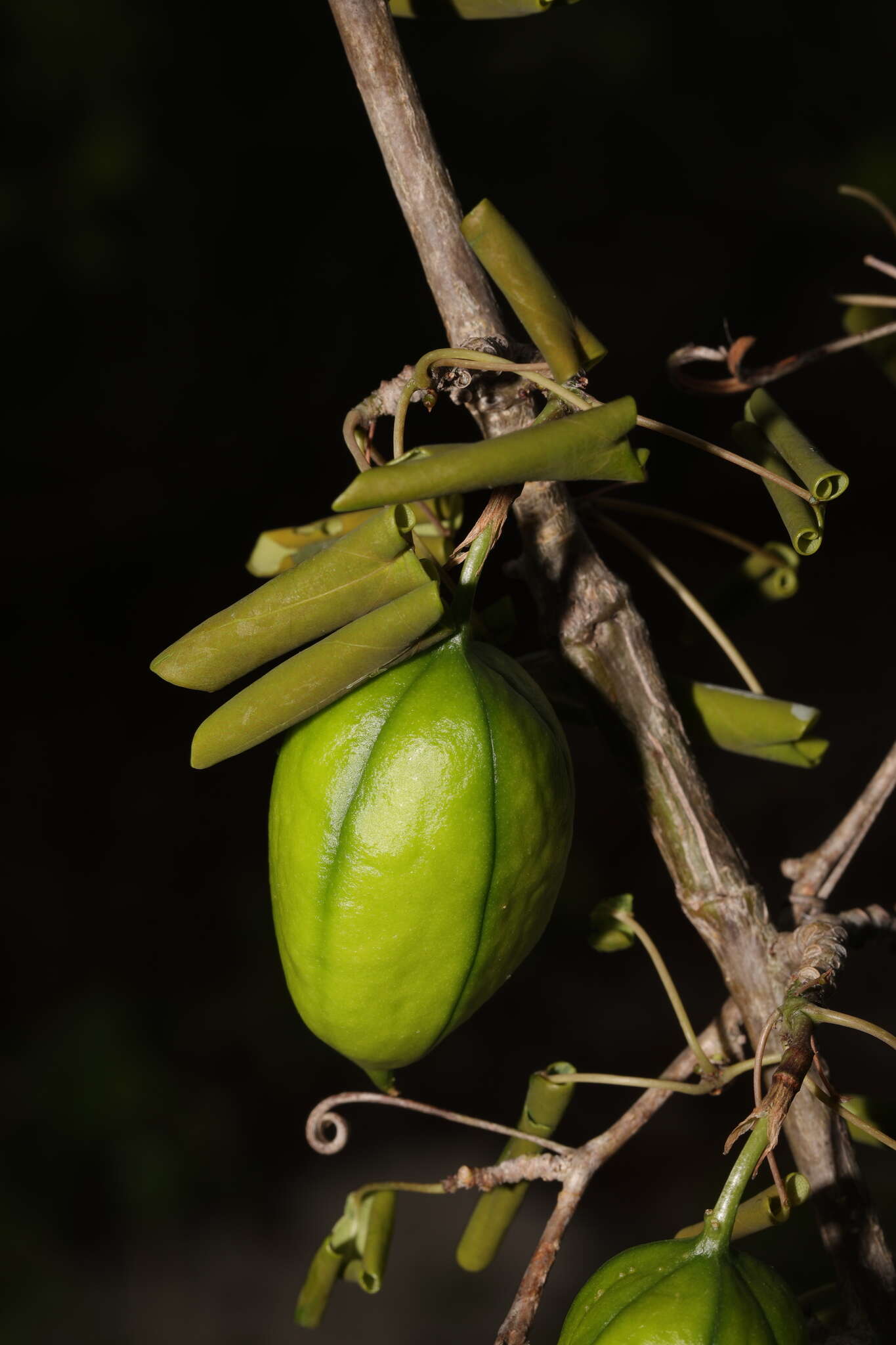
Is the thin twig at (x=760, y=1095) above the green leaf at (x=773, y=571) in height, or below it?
below

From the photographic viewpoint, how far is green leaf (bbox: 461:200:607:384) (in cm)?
38

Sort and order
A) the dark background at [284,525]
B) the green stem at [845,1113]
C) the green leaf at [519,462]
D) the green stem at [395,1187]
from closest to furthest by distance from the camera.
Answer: the green leaf at [519,462], the green stem at [845,1113], the green stem at [395,1187], the dark background at [284,525]

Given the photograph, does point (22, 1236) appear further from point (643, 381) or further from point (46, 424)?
point (643, 381)

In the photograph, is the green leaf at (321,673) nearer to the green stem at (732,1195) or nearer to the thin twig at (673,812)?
the thin twig at (673,812)

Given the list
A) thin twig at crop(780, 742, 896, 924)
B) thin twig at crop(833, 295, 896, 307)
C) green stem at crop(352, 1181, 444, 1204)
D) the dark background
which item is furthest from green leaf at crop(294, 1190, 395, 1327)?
the dark background

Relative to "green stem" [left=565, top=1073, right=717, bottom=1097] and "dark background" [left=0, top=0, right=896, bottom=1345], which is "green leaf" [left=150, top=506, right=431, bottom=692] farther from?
"dark background" [left=0, top=0, right=896, bottom=1345]

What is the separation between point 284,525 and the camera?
180 cm

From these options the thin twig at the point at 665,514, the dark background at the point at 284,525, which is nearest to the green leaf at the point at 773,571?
the thin twig at the point at 665,514

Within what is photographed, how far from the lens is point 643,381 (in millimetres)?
1701

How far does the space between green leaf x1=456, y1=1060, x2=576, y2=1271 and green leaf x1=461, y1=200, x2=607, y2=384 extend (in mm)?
304

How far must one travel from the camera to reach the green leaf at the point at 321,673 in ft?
1.20

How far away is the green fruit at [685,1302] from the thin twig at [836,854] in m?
0.17

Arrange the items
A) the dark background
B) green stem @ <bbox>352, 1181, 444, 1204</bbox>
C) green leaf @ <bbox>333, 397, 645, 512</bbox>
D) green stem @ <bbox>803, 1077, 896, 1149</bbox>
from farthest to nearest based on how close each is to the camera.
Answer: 1. the dark background
2. green stem @ <bbox>352, 1181, 444, 1204</bbox>
3. green stem @ <bbox>803, 1077, 896, 1149</bbox>
4. green leaf @ <bbox>333, 397, 645, 512</bbox>

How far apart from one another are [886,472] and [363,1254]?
171 cm
